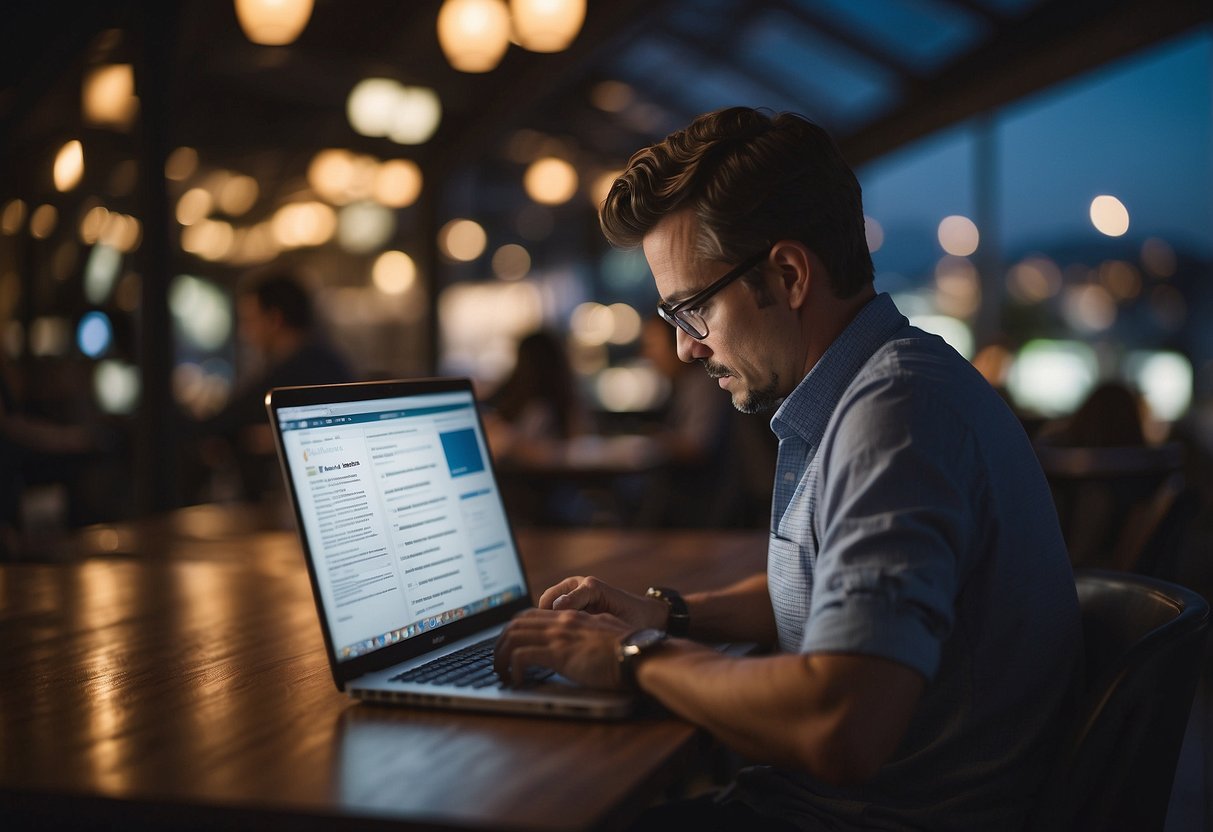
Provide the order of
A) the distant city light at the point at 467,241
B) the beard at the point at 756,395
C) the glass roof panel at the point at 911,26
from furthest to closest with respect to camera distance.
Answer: the distant city light at the point at 467,241 → the glass roof panel at the point at 911,26 → the beard at the point at 756,395

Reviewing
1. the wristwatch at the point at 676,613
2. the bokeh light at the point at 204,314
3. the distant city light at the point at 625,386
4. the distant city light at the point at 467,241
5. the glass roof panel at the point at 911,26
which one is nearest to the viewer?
the wristwatch at the point at 676,613

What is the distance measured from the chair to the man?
8 centimetres

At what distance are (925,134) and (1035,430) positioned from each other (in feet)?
9.79

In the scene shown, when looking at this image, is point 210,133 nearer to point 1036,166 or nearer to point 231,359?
point 231,359

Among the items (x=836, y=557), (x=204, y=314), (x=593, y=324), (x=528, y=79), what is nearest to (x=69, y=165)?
(x=836, y=557)

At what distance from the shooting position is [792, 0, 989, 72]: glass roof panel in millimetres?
6730

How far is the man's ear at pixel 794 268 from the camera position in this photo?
4.32 feet

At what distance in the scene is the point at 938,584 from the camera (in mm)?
1034

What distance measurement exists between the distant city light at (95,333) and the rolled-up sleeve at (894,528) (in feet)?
11.4

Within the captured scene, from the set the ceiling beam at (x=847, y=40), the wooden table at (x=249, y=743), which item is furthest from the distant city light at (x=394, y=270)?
the wooden table at (x=249, y=743)

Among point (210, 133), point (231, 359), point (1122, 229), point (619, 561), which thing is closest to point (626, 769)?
point (619, 561)

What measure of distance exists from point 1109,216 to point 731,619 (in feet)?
22.1

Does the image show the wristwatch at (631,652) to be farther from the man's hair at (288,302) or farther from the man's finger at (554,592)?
the man's hair at (288,302)

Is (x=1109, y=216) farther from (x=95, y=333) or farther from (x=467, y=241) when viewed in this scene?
(x=467, y=241)
